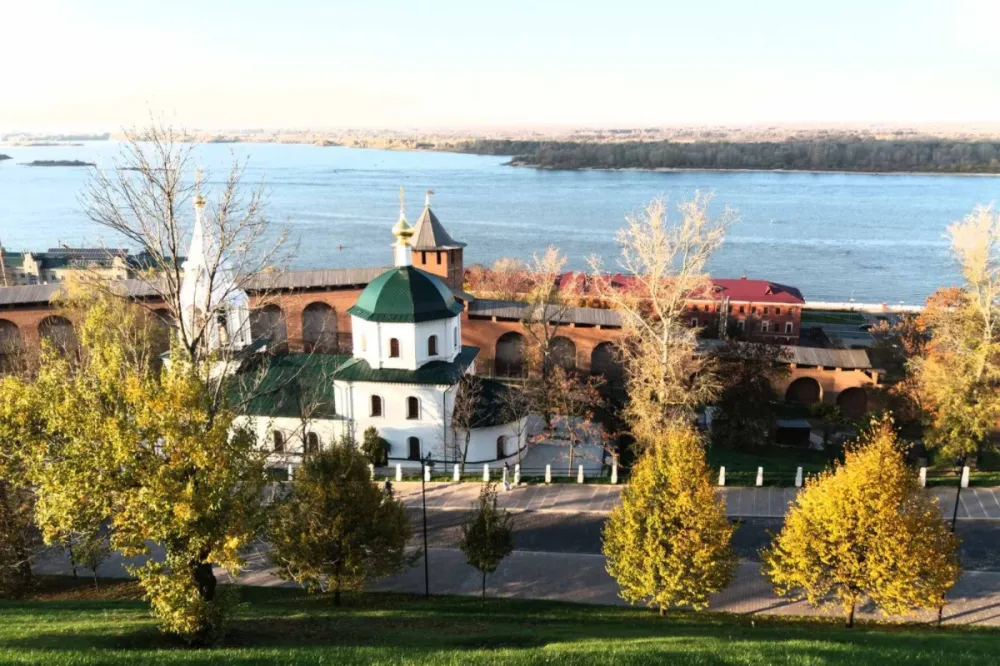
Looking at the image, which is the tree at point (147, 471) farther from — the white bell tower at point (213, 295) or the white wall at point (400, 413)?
the white wall at point (400, 413)

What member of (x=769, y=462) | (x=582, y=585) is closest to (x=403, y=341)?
(x=582, y=585)

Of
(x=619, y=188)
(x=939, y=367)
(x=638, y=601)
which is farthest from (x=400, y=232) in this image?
(x=619, y=188)

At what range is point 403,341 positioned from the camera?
21.8m

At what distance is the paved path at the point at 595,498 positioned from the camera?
18219 mm

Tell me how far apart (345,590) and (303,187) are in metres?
121

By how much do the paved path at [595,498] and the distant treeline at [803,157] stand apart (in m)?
144

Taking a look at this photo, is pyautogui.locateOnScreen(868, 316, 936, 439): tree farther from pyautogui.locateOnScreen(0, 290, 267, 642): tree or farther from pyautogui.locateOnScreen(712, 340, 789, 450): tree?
pyautogui.locateOnScreen(0, 290, 267, 642): tree

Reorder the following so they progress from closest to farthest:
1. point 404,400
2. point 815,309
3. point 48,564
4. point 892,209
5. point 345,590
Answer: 1. point 345,590
2. point 48,564
3. point 404,400
4. point 815,309
5. point 892,209

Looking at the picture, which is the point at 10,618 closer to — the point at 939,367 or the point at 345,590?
the point at 345,590

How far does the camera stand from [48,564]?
636 inches

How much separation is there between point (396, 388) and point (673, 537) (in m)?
10.9

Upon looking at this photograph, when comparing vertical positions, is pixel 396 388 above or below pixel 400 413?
above

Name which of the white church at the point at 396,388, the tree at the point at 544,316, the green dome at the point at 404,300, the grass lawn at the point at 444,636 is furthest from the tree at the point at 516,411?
the grass lawn at the point at 444,636

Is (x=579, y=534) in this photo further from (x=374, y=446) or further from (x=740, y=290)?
(x=740, y=290)
